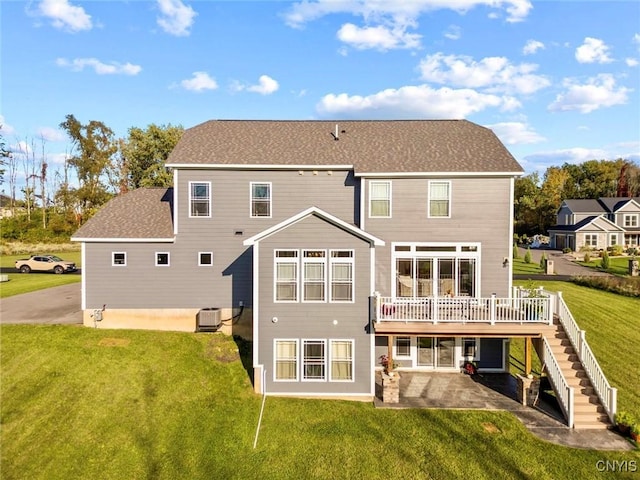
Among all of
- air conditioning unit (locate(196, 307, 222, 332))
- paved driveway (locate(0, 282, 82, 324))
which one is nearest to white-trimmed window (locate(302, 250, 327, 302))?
air conditioning unit (locate(196, 307, 222, 332))

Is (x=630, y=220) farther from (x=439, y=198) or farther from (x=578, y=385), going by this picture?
Answer: (x=439, y=198)

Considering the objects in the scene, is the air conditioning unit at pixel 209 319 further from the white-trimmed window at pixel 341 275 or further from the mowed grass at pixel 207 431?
the white-trimmed window at pixel 341 275

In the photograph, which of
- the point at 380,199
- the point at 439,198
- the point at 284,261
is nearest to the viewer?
the point at 284,261

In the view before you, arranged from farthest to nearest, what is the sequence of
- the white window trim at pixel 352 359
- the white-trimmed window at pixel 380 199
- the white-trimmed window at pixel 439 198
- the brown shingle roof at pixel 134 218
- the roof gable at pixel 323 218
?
the brown shingle roof at pixel 134 218 → the white-trimmed window at pixel 380 199 → the white-trimmed window at pixel 439 198 → the white window trim at pixel 352 359 → the roof gable at pixel 323 218

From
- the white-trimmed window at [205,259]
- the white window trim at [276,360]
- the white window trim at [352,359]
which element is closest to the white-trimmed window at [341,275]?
the white window trim at [352,359]

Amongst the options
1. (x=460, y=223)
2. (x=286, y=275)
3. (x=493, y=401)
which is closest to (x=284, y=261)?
(x=286, y=275)

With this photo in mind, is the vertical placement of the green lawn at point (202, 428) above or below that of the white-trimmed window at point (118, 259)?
below
